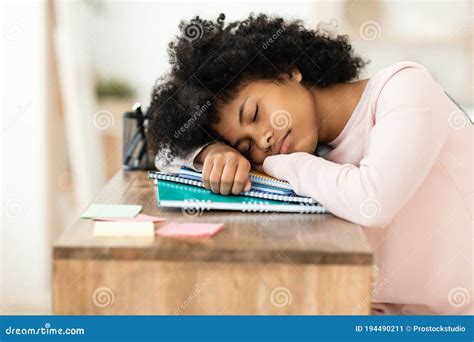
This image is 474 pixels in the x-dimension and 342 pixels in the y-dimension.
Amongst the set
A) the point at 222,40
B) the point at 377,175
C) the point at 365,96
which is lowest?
the point at 377,175

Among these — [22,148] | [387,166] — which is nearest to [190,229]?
[387,166]

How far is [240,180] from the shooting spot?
1172 millimetres

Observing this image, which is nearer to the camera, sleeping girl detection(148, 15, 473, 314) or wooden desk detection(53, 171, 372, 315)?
wooden desk detection(53, 171, 372, 315)

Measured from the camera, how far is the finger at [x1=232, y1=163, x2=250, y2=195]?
1171 mm

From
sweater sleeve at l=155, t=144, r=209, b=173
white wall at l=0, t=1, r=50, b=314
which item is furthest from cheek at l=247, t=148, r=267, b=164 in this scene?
white wall at l=0, t=1, r=50, b=314

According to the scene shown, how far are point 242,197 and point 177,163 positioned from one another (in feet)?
1.04

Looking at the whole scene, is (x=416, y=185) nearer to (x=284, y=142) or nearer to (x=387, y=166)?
(x=387, y=166)

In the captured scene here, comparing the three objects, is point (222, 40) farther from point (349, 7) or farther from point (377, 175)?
point (349, 7)

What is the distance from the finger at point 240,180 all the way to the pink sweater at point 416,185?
67mm

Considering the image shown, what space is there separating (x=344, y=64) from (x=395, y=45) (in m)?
1.77

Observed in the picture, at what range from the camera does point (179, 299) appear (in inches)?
35.4

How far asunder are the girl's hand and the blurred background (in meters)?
1.53

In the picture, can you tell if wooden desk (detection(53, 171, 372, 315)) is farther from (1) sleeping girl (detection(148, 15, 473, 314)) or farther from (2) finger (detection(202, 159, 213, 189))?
(2) finger (detection(202, 159, 213, 189))

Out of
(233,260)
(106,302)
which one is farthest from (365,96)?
(106,302)
